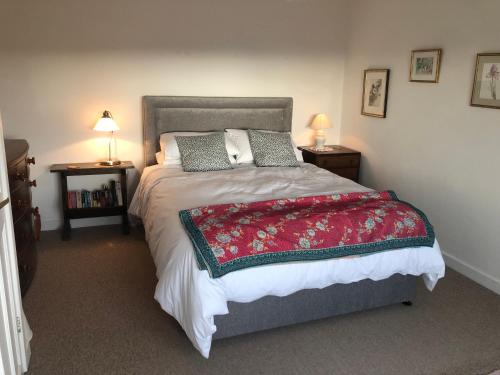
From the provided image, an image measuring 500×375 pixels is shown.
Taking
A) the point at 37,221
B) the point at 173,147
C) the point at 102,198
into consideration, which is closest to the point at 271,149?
the point at 173,147

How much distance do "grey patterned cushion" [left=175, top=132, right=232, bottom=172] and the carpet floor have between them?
3.51 ft

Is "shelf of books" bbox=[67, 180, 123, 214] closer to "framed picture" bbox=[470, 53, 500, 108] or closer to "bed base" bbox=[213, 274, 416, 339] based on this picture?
"bed base" bbox=[213, 274, 416, 339]

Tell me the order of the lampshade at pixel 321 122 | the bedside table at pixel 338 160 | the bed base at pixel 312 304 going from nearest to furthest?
the bed base at pixel 312 304
the bedside table at pixel 338 160
the lampshade at pixel 321 122

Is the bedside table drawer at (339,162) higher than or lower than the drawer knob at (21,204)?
higher

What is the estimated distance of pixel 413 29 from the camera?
3.78 m

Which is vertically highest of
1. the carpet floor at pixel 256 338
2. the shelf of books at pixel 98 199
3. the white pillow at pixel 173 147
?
the white pillow at pixel 173 147

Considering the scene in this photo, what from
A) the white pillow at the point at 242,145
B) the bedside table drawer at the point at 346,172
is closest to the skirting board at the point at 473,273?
the bedside table drawer at the point at 346,172

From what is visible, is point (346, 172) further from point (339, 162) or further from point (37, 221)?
point (37, 221)

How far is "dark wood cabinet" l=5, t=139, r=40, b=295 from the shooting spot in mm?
2695

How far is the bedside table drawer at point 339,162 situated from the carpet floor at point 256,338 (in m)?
1.68

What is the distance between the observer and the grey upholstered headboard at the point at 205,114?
13.8 ft

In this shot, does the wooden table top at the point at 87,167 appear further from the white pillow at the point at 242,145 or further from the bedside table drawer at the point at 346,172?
the bedside table drawer at the point at 346,172

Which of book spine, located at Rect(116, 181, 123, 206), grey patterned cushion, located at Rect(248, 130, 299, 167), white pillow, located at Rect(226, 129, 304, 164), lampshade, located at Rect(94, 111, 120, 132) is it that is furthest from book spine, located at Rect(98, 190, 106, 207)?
grey patterned cushion, located at Rect(248, 130, 299, 167)

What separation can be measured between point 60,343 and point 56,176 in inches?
82.5
